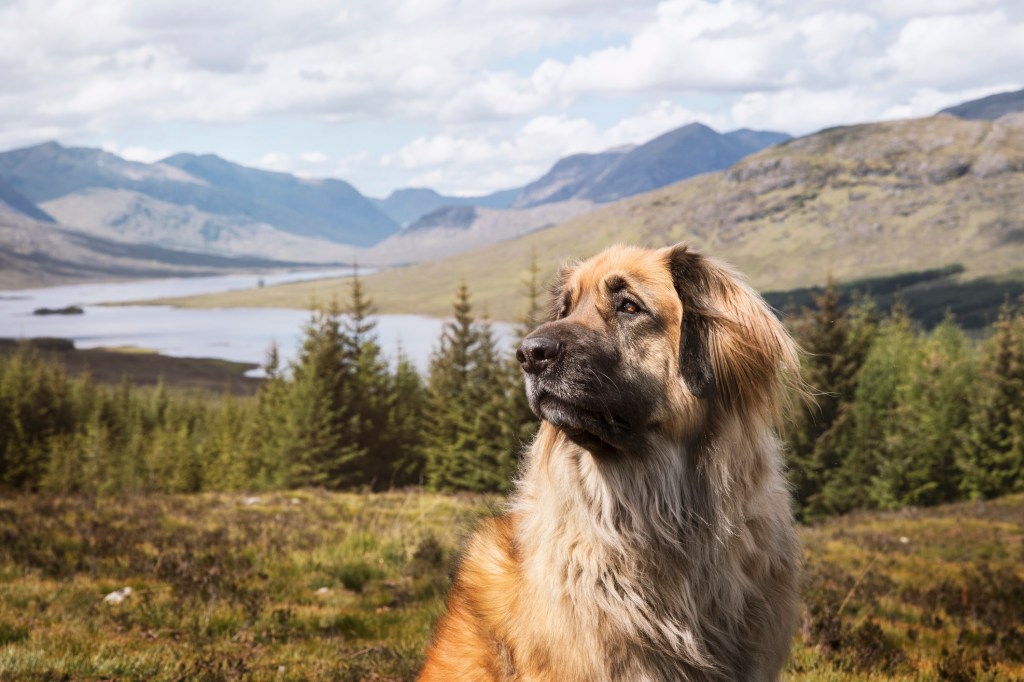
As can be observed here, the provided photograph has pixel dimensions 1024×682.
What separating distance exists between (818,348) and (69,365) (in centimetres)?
17532

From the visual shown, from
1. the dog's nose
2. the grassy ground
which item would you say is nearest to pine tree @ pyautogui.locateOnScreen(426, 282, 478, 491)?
the grassy ground

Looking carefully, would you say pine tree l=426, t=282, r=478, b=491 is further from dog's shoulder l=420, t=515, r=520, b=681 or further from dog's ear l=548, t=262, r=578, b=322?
dog's shoulder l=420, t=515, r=520, b=681

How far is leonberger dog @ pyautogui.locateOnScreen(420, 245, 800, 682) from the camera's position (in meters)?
3.82

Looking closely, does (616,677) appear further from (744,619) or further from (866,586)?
(866,586)

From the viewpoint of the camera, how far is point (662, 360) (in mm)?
4098

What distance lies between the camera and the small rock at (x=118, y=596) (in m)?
8.02

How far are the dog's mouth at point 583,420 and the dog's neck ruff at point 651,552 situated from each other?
152 millimetres

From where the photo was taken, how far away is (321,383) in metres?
47.7

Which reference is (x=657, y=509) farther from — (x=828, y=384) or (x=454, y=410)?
(x=454, y=410)

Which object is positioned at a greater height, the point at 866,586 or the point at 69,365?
the point at 866,586

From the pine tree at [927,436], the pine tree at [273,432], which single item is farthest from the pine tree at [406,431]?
the pine tree at [927,436]

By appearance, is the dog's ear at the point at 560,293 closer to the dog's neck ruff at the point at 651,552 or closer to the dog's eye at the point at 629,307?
the dog's eye at the point at 629,307

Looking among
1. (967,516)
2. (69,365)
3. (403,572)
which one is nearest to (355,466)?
(967,516)

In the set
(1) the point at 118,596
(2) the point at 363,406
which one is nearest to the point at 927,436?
(2) the point at 363,406
